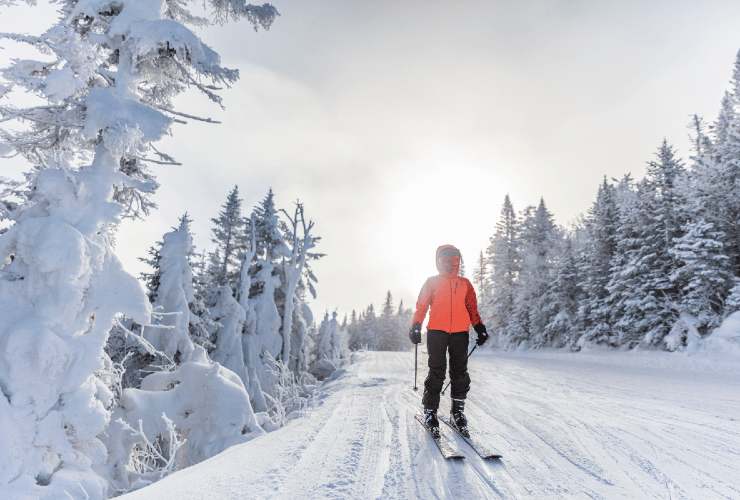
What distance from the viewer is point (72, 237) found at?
5082mm

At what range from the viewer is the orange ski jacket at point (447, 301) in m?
4.58

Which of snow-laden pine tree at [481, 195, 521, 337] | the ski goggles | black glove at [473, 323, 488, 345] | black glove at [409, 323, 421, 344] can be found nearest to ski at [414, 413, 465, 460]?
black glove at [409, 323, 421, 344]

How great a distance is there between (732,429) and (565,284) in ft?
104

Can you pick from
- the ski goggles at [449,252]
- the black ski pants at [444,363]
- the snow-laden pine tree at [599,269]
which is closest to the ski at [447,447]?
the black ski pants at [444,363]

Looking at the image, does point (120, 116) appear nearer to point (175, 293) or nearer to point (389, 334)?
point (175, 293)

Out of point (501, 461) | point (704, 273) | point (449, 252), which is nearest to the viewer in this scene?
point (501, 461)

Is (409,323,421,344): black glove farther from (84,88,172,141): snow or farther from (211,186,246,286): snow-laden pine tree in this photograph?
(211,186,246,286): snow-laden pine tree

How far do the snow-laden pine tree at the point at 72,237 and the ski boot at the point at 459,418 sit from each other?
13.3 feet

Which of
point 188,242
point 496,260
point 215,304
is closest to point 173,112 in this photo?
point 188,242

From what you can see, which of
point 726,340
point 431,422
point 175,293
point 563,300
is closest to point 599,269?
point 563,300

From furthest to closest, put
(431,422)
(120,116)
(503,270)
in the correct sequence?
(503,270) → (120,116) → (431,422)

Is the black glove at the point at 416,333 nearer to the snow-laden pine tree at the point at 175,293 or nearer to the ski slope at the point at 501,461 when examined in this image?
the ski slope at the point at 501,461

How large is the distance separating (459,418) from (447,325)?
957mm

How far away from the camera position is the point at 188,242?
1866 centimetres
